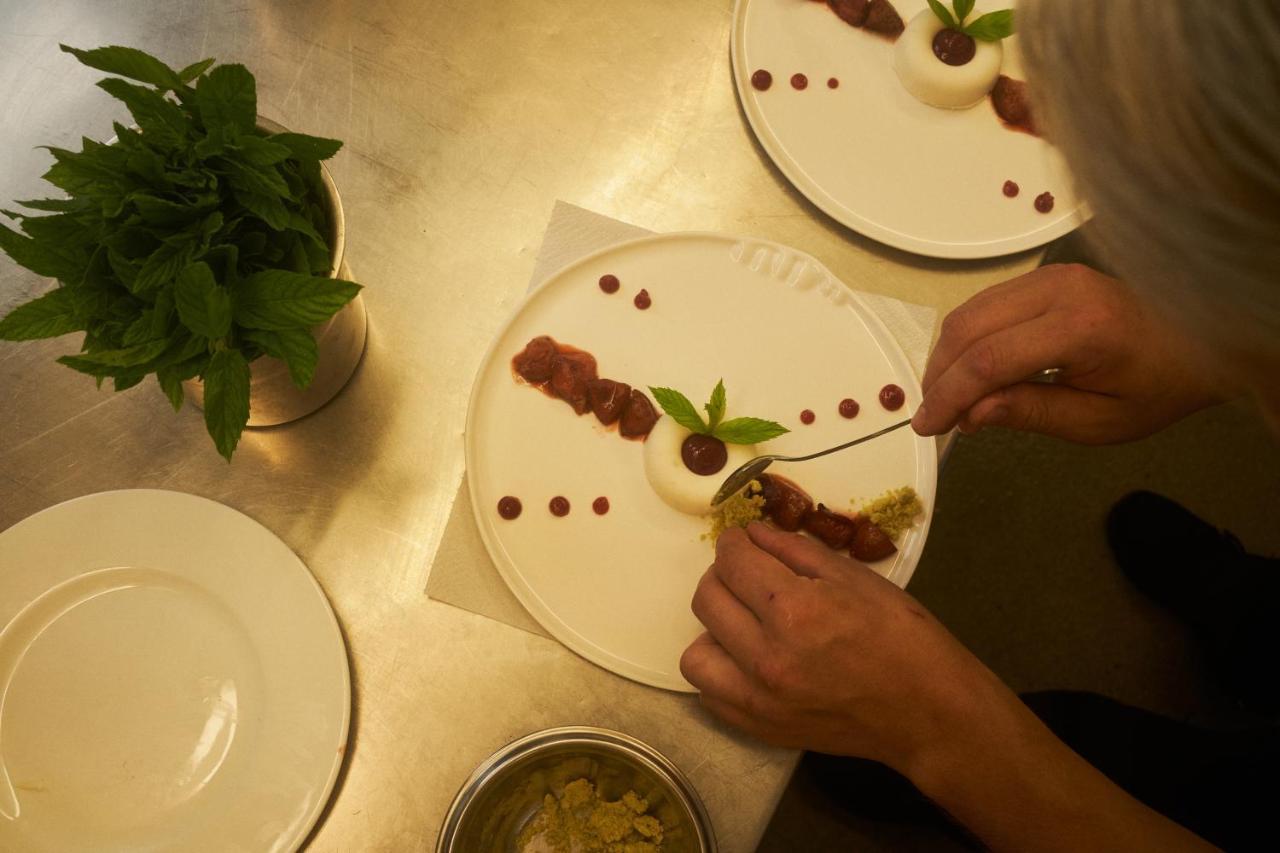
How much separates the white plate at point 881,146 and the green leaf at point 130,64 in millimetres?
763

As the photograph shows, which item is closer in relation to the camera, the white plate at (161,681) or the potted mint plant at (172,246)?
the potted mint plant at (172,246)

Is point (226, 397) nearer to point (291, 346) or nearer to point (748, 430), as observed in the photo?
point (291, 346)

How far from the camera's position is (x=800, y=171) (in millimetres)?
1224

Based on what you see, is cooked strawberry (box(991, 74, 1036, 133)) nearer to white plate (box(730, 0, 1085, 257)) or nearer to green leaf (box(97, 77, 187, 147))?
white plate (box(730, 0, 1085, 257))

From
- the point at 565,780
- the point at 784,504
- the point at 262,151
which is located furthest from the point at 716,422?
the point at 262,151

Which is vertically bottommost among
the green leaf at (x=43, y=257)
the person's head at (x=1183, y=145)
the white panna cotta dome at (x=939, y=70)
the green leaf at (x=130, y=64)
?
the green leaf at (x=43, y=257)

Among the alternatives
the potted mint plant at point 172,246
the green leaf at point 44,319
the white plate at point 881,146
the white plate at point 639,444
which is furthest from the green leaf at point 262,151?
the white plate at point 881,146

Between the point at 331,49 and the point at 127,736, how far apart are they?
3.22 feet

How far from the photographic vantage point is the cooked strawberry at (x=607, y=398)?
43.4 inches

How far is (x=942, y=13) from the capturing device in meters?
1.21

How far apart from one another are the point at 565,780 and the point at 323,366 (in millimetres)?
576

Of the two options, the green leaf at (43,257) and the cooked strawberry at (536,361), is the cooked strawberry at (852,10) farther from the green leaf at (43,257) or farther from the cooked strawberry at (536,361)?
the green leaf at (43,257)

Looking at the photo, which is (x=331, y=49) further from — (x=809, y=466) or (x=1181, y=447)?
(x=1181, y=447)

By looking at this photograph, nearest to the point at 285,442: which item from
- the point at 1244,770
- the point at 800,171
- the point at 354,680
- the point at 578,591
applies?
the point at 354,680
